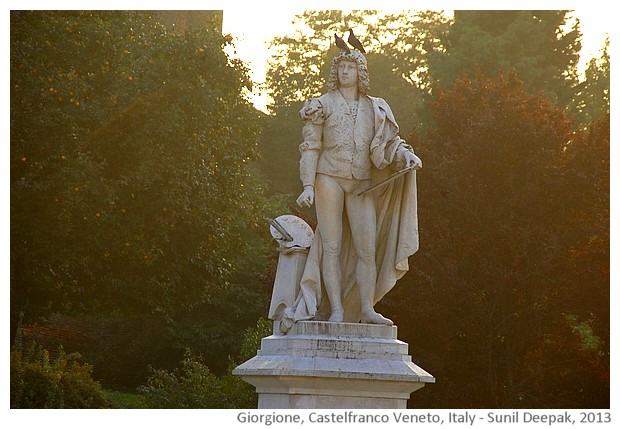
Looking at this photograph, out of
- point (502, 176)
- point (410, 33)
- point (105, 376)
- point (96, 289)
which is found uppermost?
point (410, 33)

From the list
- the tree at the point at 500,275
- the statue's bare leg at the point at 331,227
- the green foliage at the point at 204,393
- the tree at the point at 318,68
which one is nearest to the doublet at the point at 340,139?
the statue's bare leg at the point at 331,227

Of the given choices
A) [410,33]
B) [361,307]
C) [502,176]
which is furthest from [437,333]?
→ [410,33]

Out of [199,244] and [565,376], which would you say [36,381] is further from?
[565,376]

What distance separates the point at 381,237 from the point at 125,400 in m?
14.7

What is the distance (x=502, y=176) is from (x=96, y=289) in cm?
702

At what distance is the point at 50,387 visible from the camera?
21188mm

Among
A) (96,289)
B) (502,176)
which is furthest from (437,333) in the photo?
(96,289)

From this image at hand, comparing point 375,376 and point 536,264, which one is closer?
point 375,376

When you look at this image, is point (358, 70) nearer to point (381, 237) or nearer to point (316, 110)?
point (316, 110)

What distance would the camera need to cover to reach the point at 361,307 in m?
11.3

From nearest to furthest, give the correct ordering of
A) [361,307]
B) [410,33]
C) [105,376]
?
[361,307], [105,376], [410,33]

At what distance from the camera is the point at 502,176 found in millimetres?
22469

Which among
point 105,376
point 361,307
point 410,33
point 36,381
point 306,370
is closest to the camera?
point 306,370
